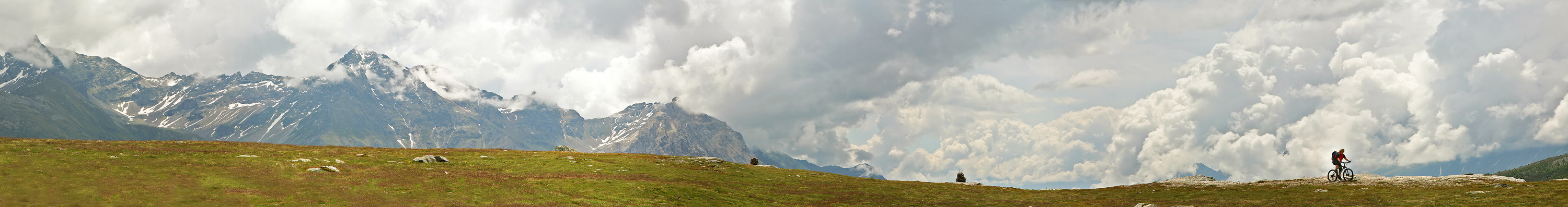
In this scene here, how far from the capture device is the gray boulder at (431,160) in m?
67.1

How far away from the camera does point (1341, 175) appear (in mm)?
76000

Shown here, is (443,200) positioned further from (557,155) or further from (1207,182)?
(1207,182)

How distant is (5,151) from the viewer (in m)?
50.5

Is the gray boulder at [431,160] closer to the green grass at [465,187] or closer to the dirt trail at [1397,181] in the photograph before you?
the green grass at [465,187]

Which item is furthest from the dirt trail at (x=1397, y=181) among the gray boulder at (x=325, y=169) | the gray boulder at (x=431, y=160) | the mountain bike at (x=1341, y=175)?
the gray boulder at (x=325, y=169)

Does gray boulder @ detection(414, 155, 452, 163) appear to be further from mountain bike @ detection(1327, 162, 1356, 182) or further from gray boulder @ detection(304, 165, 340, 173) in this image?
mountain bike @ detection(1327, 162, 1356, 182)

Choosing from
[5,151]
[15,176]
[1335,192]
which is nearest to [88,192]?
[15,176]

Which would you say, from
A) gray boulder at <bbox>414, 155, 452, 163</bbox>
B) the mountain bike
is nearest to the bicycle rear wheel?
the mountain bike

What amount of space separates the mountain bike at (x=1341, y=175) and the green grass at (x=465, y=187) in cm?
774

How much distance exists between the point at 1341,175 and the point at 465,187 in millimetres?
85461

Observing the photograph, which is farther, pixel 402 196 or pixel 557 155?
pixel 557 155

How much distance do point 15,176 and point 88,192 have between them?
6.85m

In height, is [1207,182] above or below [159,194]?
above

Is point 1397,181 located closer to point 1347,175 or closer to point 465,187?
point 1347,175
